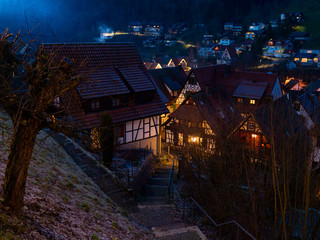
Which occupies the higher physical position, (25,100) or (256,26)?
(256,26)

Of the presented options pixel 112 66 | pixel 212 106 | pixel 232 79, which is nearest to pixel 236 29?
pixel 232 79

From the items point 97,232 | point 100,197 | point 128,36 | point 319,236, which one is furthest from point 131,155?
point 128,36

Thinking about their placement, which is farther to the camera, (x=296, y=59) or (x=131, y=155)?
(x=296, y=59)

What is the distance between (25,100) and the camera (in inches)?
227

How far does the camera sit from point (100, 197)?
476 inches

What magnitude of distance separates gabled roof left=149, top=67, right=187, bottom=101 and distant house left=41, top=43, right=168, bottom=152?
47.3 feet

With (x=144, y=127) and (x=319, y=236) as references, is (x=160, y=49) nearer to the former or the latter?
(x=144, y=127)

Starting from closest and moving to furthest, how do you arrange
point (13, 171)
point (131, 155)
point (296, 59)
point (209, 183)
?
point (13, 171) → point (209, 183) → point (131, 155) → point (296, 59)

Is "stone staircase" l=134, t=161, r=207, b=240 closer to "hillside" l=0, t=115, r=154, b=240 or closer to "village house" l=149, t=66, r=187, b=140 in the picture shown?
"hillside" l=0, t=115, r=154, b=240

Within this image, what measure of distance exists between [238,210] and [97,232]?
731cm

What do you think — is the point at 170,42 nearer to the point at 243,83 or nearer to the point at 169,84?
the point at 243,83

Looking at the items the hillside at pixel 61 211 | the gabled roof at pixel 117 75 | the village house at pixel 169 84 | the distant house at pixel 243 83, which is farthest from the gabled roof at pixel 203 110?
the hillside at pixel 61 211

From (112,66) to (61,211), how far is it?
51.5ft

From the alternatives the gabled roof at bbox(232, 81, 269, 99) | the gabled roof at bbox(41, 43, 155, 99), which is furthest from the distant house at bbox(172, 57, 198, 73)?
the gabled roof at bbox(41, 43, 155, 99)
